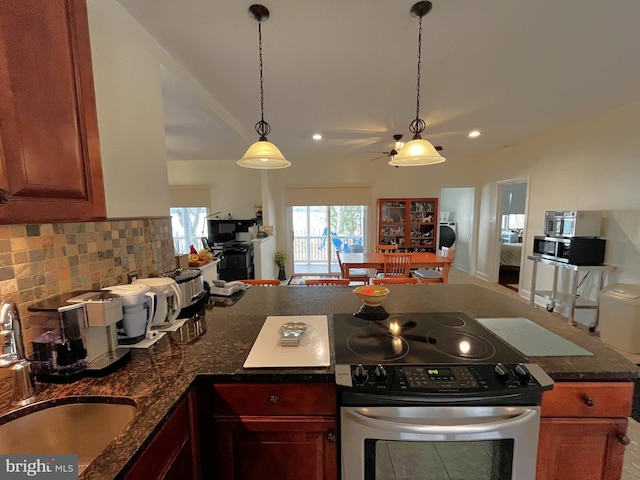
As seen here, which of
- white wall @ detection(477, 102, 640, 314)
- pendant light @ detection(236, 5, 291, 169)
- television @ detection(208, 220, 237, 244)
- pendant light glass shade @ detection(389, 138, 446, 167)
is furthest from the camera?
television @ detection(208, 220, 237, 244)

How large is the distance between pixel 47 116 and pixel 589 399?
206 centimetres

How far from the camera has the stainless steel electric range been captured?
0.91 m

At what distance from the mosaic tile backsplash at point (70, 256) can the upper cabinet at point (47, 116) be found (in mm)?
194

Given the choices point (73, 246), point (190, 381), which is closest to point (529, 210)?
point (190, 381)

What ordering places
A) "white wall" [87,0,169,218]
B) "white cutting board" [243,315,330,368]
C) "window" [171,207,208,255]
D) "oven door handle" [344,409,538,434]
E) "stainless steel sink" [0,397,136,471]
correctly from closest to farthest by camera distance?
"stainless steel sink" [0,397,136,471]
"oven door handle" [344,409,538,434]
"white cutting board" [243,315,330,368]
"white wall" [87,0,169,218]
"window" [171,207,208,255]

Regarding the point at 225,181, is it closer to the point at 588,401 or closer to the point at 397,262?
the point at 397,262

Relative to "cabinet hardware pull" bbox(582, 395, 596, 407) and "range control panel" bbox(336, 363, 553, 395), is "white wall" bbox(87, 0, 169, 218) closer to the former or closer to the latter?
"range control panel" bbox(336, 363, 553, 395)

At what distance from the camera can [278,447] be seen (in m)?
1.02

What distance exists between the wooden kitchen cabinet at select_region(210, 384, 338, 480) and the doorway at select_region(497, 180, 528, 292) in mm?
5208

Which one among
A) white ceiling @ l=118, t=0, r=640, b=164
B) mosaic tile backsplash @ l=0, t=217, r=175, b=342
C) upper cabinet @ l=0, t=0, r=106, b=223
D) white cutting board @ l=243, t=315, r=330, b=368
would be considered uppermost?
white ceiling @ l=118, t=0, r=640, b=164

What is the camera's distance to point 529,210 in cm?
429

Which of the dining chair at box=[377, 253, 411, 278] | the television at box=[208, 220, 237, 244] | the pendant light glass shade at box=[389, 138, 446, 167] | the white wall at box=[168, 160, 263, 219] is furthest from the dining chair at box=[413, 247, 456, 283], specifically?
the white wall at box=[168, 160, 263, 219]

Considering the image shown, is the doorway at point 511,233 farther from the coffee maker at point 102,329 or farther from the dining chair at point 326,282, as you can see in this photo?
the coffee maker at point 102,329

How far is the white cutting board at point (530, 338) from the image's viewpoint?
109 centimetres
